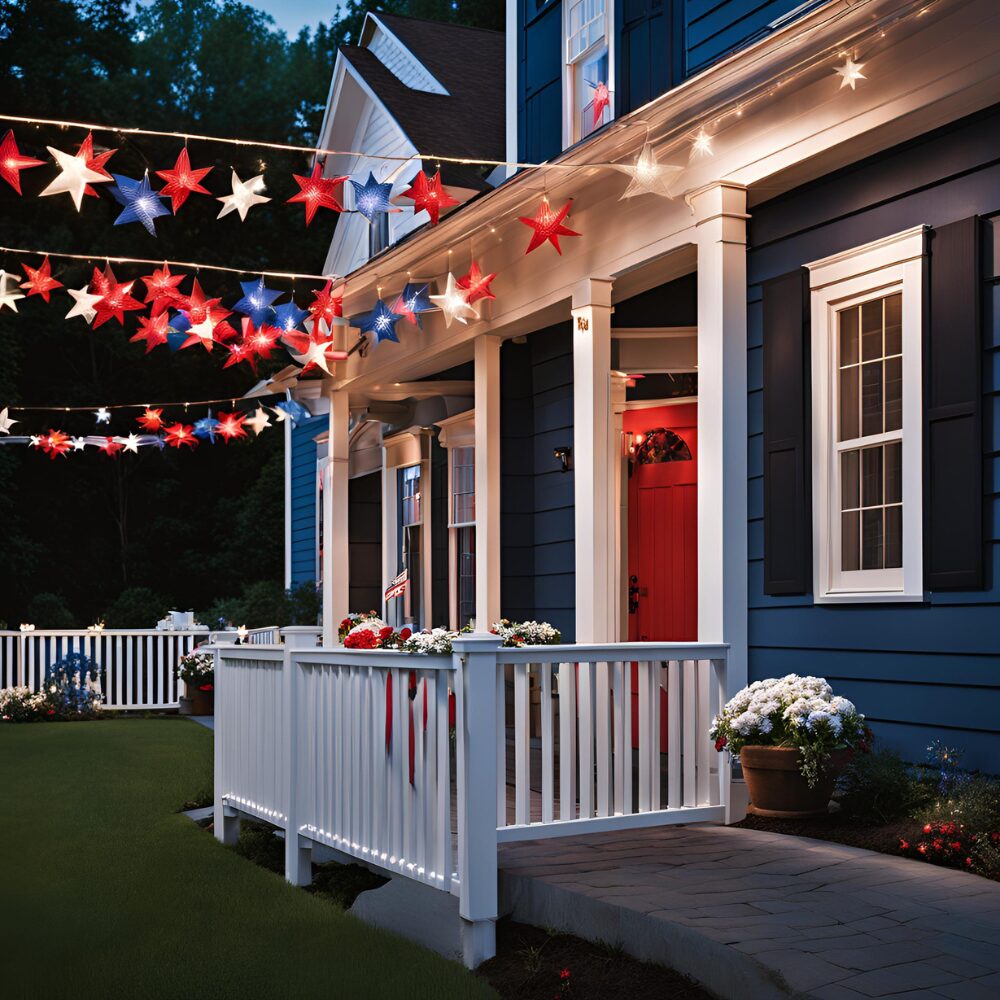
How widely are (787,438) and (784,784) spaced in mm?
1660

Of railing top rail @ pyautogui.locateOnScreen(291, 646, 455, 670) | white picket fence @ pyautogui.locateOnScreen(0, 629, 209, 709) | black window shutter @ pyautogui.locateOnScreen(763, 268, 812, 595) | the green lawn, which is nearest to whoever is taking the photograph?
the green lawn

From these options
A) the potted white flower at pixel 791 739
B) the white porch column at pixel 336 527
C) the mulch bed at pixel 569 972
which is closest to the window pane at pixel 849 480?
the potted white flower at pixel 791 739

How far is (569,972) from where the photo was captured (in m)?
4.34

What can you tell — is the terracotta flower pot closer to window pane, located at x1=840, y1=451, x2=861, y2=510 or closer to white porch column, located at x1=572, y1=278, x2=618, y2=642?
window pane, located at x1=840, y1=451, x2=861, y2=510

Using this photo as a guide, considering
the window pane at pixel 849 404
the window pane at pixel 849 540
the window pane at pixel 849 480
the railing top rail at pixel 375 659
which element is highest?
the window pane at pixel 849 404

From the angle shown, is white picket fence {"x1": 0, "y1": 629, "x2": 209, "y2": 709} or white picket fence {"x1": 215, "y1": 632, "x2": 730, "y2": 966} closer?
white picket fence {"x1": 215, "y1": 632, "x2": 730, "y2": 966}

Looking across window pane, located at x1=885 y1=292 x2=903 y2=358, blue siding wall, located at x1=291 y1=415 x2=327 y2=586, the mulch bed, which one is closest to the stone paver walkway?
→ the mulch bed

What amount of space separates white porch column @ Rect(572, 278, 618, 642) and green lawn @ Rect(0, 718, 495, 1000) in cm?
229

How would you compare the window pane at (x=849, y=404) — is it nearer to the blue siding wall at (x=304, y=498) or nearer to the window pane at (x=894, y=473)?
the window pane at (x=894, y=473)

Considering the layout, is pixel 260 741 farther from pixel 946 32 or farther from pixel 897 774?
pixel 946 32

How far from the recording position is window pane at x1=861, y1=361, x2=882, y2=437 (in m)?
6.04

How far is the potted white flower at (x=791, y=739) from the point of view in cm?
561

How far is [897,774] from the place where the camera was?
5.59 metres

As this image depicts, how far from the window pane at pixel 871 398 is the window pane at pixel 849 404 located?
0.14 feet
